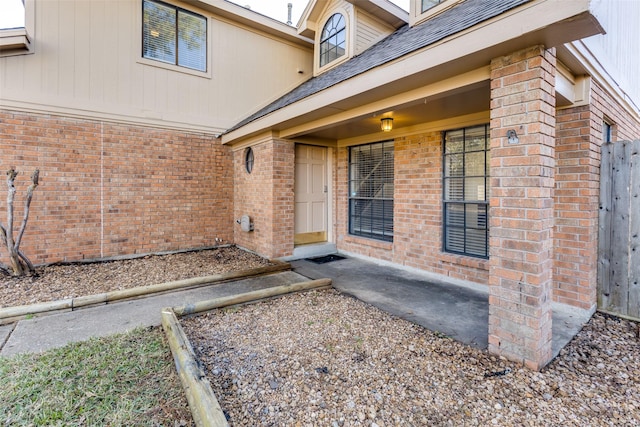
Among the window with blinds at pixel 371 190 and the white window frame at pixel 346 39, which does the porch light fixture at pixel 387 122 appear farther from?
the white window frame at pixel 346 39

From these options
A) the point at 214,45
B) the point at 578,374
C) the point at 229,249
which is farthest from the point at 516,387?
the point at 214,45

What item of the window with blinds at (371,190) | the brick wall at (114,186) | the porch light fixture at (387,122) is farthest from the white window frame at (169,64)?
the porch light fixture at (387,122)

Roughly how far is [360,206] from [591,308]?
397 centimetres

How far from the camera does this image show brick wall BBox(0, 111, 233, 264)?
5.28m

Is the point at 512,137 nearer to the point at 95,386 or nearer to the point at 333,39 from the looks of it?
the point at 95,386

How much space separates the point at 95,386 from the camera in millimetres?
2229

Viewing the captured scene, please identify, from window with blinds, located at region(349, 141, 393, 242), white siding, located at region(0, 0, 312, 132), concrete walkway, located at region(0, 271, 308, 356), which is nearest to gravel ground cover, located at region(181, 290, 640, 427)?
concrete walkway, located at region(0, 271, 308, 356)

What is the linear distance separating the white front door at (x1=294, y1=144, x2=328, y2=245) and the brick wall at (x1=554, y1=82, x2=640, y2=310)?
14.2 feet

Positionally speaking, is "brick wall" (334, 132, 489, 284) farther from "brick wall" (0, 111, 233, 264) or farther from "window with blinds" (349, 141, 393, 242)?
"brick wall" (0, 111, 233, 264)

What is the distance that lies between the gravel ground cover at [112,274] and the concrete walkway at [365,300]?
0.65 metres

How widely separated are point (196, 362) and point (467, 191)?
4173 millimetres

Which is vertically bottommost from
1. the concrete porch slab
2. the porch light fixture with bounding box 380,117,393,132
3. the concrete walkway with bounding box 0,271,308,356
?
the concrete walkway with bounding box 0,271,308,356

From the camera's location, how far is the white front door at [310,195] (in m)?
6.59

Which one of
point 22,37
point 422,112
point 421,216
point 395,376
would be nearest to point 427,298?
point 421,216
